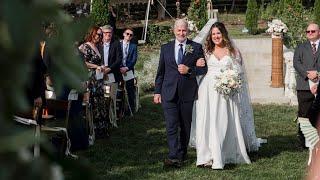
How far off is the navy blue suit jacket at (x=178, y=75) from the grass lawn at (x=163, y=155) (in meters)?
0.89

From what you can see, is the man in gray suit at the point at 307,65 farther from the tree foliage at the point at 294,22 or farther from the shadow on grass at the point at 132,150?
the tree foliage at the point at 294,22

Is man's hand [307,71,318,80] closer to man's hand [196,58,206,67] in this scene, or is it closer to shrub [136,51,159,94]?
man's hand [196,58,206,67]

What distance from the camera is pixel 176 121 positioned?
27.5 ft

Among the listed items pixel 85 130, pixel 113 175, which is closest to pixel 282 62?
pixel 85 130

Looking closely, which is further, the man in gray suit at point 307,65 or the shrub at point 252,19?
the shrub at point 252,19

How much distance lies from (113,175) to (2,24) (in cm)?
735

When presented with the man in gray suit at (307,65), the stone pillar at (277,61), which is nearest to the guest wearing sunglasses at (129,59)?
the stone pillar at (277,61)

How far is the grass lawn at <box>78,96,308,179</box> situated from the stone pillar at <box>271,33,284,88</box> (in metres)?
2.64

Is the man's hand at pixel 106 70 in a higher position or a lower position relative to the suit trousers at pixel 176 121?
higher

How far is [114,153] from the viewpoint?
923 centimetres

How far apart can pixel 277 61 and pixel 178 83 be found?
716cm

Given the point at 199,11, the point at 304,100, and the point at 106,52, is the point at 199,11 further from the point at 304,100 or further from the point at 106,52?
the point at 304,100

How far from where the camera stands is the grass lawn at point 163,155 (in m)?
7.95

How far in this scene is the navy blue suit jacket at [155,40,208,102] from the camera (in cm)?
834
